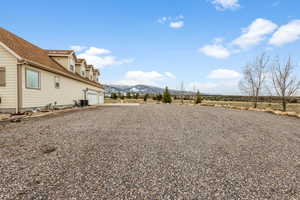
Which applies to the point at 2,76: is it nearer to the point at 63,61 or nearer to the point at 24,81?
the point at 24,81

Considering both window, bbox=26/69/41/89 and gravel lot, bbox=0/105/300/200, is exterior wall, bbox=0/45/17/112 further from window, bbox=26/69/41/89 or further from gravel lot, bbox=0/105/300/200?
gravel lot, bbox=0/105/300/200

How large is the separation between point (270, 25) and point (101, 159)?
66.0ft

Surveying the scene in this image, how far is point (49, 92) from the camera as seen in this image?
1084 centimetres

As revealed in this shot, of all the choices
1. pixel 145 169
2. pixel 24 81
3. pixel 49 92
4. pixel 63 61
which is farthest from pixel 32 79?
pixel 145 169

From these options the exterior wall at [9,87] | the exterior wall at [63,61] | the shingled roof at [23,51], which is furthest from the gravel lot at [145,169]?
the exterior wall at [63,61]

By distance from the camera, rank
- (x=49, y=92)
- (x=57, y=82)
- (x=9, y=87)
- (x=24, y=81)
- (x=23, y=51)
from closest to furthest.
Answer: (x=9, y=87) → (x=24, y=81) → (x=23, y=51) → (x=49, y=92) → (x=57, y=82)

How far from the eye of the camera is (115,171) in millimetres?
2400

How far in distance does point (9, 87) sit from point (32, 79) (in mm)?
1278

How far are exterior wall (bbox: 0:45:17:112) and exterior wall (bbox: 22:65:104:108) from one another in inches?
16.0

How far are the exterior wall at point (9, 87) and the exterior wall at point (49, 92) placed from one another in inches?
16.0

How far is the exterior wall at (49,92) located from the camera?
8.81 metres

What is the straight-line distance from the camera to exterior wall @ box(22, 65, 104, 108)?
28.9 ft

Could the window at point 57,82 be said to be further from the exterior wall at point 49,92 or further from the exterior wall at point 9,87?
the exterior wall at point 9,87

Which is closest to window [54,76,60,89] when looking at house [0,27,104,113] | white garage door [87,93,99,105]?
house [0,27,104,113]
